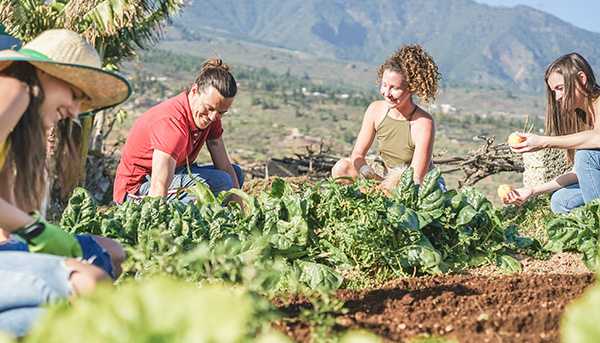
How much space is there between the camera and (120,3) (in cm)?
1283

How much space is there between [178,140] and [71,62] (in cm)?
241

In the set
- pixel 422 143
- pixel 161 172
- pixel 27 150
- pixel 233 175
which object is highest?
pixel 27 150

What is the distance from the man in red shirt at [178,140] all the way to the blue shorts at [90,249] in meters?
1.95

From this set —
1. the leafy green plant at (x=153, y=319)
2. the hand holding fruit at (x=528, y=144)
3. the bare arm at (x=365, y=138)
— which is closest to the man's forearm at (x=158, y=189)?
the bare arm at (x=365, y=138)

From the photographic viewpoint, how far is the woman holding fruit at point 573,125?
5.34 meters

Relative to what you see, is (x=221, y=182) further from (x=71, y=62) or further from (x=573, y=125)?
(x=71, y=62)

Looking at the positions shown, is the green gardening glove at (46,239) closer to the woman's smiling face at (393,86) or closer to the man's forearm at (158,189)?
the man's forearm at (158,189)

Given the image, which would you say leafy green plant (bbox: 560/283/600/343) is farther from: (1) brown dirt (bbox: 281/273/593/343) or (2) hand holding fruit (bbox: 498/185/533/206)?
(2) hand holding fruit (bbox: 498/185/533/206)

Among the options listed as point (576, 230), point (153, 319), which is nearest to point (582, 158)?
point (576, 230)

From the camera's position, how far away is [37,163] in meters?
2.81

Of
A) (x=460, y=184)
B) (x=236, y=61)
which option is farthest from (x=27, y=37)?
(x=236, y=61)

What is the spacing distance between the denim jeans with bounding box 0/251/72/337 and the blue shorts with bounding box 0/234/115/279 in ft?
1.51

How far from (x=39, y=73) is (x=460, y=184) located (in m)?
7.18

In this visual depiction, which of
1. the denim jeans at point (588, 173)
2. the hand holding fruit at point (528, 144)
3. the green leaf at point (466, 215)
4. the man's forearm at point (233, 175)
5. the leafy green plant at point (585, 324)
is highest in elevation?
the leafy green plant at point (585, 324)
